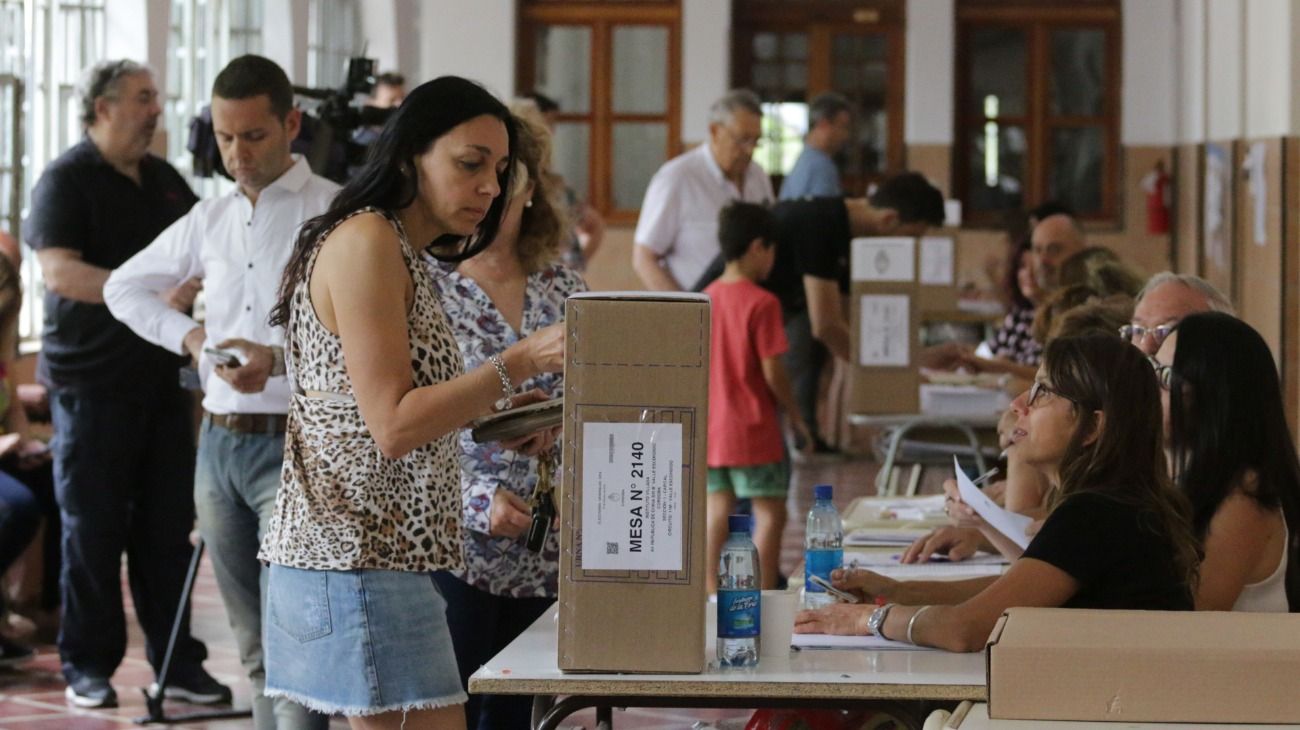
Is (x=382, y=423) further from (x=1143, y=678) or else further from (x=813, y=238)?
(x=813, y=238)

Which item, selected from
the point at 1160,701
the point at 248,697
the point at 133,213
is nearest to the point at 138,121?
the point at 133,213

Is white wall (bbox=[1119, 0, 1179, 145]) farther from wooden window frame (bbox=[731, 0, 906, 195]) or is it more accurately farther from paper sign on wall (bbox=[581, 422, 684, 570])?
paper sign on wall (bbox=[581, 422, 684, 570])

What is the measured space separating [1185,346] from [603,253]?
1101 cm

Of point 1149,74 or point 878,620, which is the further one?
point 1149,74

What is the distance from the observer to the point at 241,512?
399 cm

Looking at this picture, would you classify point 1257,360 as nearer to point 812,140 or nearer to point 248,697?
point 248,697

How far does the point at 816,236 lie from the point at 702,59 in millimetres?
7111

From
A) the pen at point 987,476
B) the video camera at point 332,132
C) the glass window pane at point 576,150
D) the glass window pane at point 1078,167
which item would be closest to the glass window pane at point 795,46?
the glass window pane at point 576,150

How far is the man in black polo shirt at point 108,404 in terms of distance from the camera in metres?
5.05

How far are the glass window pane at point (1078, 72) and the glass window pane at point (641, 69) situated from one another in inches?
115

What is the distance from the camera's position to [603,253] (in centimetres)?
1405

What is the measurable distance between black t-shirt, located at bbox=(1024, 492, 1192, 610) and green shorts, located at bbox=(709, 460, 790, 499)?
3.27 meters

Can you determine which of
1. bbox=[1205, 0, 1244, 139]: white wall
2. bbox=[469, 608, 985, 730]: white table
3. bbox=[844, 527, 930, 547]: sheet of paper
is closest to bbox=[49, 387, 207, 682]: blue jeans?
bbox=[844, 527, 930, 547]: sheet of paper

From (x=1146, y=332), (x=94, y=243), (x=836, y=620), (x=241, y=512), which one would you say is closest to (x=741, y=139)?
(x=94, y=243)
